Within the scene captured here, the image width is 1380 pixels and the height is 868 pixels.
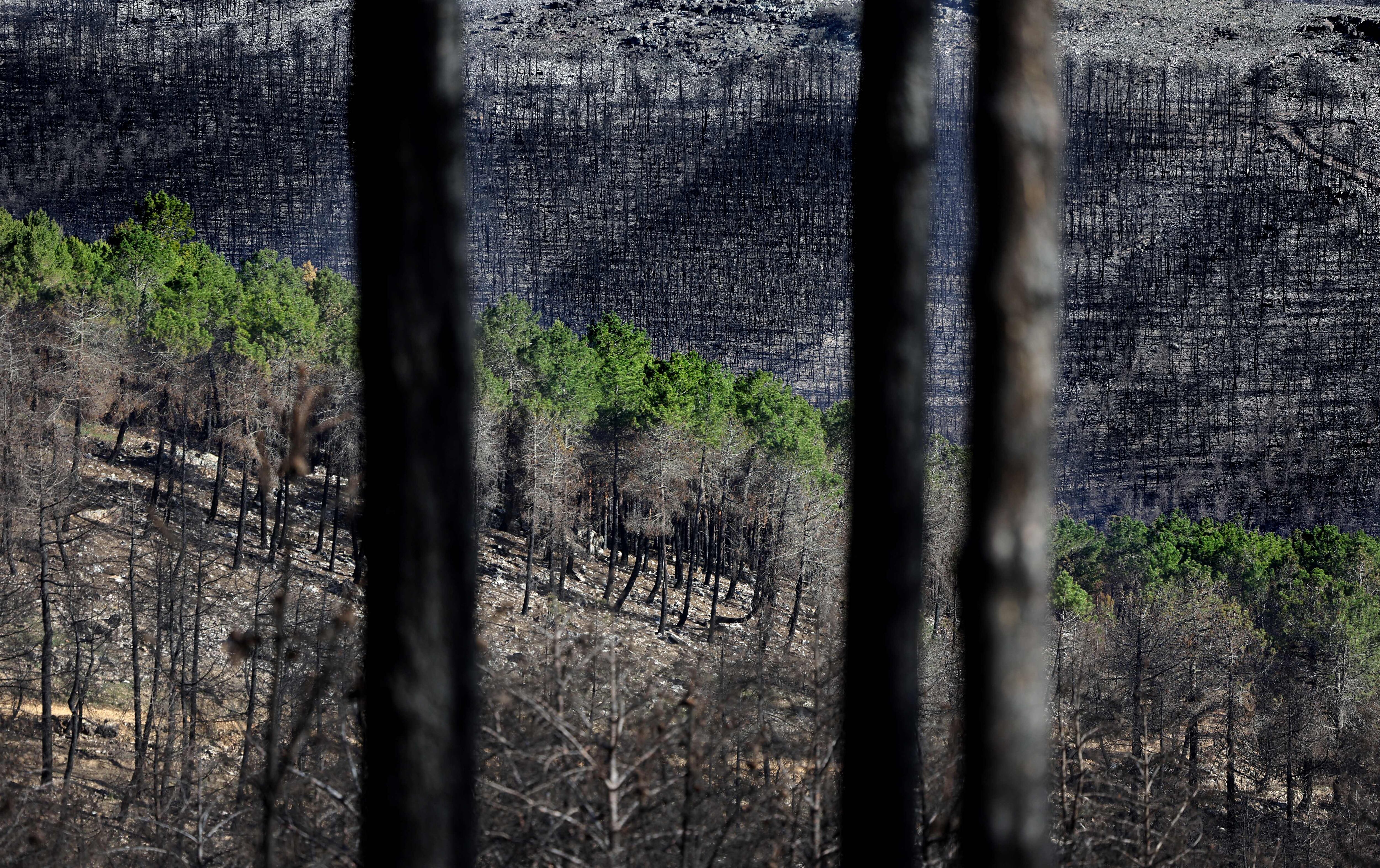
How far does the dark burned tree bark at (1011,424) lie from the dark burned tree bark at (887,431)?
59cm

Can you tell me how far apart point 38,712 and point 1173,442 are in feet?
368

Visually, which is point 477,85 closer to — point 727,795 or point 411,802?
point 727,795

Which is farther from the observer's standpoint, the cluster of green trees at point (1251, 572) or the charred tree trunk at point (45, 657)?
the cluster of green trees at point (1251, 572)

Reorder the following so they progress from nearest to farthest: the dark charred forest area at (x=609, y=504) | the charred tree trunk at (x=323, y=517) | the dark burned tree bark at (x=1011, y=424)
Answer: the dark burned tree bark at (x=1011, y=424), the dark charred forest area at (x=609, y=504), the charred tree trunk at (x=323, y=517)

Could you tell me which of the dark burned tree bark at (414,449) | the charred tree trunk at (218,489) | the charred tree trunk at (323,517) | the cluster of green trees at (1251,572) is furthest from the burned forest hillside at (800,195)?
the dark burned tree bark at (414,449)

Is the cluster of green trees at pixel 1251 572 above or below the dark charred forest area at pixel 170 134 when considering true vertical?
below

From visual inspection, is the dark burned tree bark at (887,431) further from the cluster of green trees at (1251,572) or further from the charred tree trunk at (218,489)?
the cluster of green trees at (1251,572)

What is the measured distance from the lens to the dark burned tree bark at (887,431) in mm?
5008

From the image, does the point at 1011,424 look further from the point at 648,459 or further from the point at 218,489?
the point at 218,489


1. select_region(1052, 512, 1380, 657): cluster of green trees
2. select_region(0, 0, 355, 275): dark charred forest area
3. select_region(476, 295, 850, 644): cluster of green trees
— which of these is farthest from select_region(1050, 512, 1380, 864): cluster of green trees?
select_region(0, 0, 355, 275): dark charred forest area

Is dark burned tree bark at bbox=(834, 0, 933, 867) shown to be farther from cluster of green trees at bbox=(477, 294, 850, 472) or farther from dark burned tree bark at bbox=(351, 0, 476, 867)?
cluster of green trees at bbox=(477, 294, 850, 472)

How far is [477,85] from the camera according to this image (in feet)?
486

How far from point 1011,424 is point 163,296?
4643cm

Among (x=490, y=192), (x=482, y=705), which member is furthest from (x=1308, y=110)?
(x=482, y=705)
